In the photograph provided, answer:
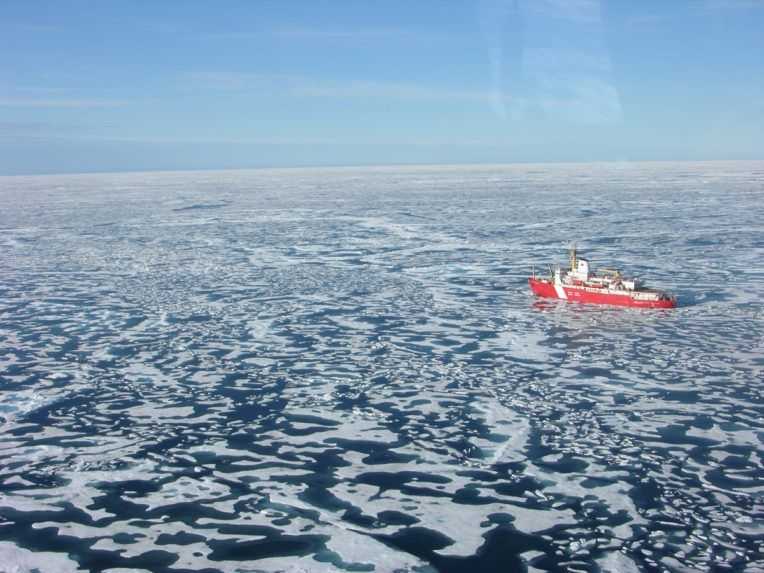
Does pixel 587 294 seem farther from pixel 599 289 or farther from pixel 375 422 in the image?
pixel 375 422

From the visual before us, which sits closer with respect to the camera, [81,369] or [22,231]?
[81,369]

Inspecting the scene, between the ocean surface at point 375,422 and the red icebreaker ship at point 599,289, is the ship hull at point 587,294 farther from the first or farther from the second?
the ocean surface at point 375,422

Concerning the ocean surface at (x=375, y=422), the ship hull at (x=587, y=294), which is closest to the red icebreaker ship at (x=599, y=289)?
the ship hull at (x=587, y=294)

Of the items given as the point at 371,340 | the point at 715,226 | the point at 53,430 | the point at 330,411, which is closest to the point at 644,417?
the point at 330,411

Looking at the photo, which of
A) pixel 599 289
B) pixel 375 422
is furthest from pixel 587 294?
pixel 375 422

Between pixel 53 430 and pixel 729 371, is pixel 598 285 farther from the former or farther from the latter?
pixel 53 430

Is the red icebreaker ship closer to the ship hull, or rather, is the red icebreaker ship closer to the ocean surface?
the ship hull
